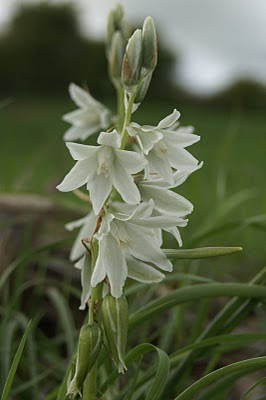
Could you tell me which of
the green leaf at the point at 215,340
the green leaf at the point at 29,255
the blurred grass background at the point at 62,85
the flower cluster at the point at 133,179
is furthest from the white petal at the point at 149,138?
the blurred grass background at the point at 62,85

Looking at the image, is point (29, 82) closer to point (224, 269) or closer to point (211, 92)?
point (211, 92)

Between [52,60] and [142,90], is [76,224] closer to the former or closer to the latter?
[142,90]

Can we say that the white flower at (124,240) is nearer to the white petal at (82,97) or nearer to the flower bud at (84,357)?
the flower bud at (84,357)

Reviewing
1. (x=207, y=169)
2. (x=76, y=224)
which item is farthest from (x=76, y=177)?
(x=207, y=169)

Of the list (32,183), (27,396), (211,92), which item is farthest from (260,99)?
(27,396)

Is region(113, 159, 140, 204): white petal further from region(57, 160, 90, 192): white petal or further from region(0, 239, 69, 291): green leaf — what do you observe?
region(0, 239, 69, 291): green leaf

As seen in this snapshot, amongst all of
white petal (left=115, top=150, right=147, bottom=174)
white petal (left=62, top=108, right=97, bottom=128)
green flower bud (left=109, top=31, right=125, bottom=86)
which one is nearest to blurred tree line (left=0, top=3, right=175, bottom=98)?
white petal (left=62, top=108, right=97, bottom=128)
